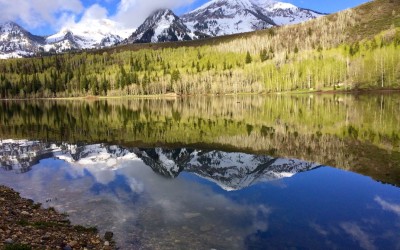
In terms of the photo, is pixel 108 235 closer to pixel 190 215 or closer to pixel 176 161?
pixel 190 215

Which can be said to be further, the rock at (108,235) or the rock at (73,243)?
the rock at (108,235)

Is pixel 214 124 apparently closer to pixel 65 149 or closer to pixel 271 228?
pixel 65 149

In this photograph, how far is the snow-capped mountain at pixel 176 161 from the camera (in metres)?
29.9

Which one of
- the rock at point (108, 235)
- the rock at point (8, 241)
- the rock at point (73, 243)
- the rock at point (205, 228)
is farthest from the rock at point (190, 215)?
the rock at point (8, 241)

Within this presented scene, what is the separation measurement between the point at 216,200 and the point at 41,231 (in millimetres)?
10521

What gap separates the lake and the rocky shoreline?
0.90m

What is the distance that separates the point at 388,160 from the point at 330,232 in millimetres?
16556

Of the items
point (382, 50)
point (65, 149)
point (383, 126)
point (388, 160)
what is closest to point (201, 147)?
point (65, 149)

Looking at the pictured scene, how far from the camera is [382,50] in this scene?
579ft

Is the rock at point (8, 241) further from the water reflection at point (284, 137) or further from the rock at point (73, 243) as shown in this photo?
the water reflection at point (284, 137)

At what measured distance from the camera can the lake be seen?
17969 mm

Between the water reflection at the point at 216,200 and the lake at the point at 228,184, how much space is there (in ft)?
0.20

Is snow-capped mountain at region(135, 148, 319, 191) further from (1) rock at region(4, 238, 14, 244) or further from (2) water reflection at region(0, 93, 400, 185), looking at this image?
(1) rock at region(4, 238, 14, 244)

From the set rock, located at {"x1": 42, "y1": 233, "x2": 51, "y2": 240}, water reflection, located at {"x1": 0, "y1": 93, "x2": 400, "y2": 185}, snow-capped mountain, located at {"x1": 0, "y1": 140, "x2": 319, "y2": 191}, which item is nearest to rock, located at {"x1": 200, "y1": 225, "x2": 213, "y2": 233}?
rock, located at {"x1": 42, "y1": 233, "x2": 51, "y2": 240}
